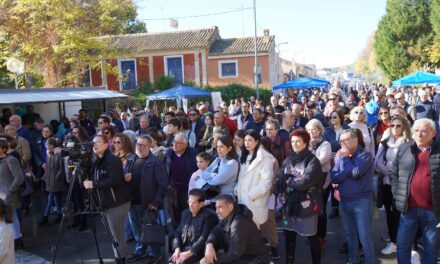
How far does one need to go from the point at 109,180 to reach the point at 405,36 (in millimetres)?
42958

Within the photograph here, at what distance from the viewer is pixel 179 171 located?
5.84 meters

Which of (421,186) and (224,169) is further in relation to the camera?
(224,169)

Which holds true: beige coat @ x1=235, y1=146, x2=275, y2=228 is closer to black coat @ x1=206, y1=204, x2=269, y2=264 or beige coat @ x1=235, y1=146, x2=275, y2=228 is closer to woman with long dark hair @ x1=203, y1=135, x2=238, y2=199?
woman with long dark hair @ x1=203, y1=135, x2=238, y2=199

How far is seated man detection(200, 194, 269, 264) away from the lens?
4.06m

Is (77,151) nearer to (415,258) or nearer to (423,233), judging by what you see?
(423,233)

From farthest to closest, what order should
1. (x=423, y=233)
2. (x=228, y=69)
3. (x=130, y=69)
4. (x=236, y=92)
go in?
(x=130, y=69) < (x=228, y=69) < (x=236, y=92) < (x=423, y=233)

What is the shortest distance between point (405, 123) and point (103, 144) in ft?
12.0

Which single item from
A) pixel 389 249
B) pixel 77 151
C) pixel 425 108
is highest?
pixel 77 151

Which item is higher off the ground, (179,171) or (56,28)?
(56,28)

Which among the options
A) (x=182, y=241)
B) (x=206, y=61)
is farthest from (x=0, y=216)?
(x=206, y=61)

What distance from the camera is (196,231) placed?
4367mm

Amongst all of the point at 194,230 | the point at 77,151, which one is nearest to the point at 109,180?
the point at 77,151

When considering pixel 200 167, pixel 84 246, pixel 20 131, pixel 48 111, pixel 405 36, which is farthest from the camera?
pixel 405 36

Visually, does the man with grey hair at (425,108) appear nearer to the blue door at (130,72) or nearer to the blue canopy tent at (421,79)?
the blue canopy tent at (421,79)
